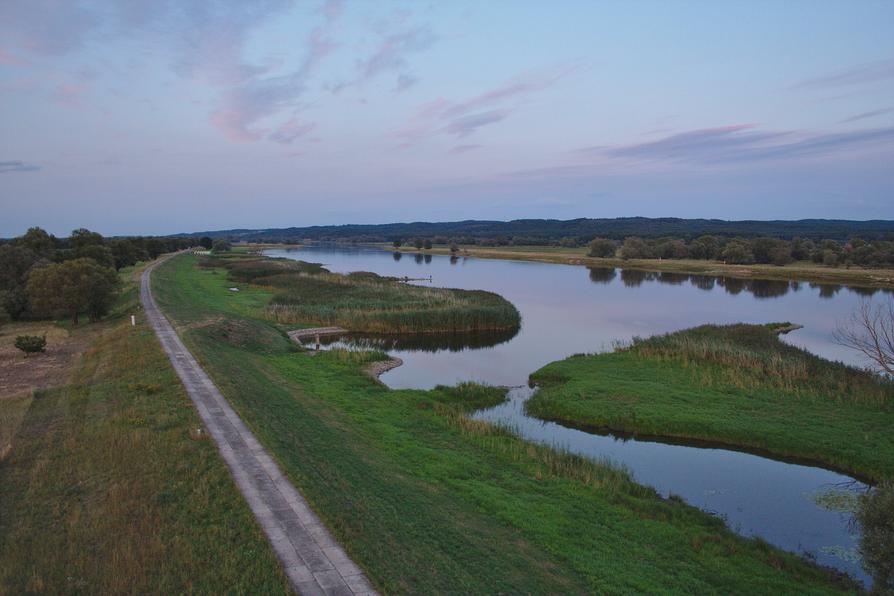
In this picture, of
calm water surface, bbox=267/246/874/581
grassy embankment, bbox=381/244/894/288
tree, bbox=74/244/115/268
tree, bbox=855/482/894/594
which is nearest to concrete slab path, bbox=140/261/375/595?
tree, bbox=855/482/894/594

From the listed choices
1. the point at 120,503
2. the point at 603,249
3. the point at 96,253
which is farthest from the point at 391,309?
the point at 603,249

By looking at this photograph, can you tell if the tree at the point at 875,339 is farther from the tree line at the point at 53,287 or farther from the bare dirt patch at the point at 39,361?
the tree line at the point at 53,287

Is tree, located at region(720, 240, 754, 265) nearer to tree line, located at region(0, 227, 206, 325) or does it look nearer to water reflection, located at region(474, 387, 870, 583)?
water reflection, located at region(474, 387, 870, 583)

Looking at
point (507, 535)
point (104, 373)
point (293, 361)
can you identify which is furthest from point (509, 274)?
point (507, 535)

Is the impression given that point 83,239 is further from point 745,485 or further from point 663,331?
point 745,485

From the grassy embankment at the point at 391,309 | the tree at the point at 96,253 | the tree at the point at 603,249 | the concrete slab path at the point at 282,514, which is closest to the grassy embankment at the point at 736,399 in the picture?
the concrete slab path at the point at 282,514
